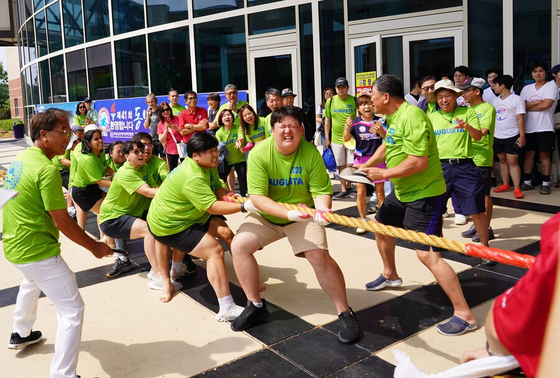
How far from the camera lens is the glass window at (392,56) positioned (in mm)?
9625

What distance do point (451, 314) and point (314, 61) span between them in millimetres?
8023

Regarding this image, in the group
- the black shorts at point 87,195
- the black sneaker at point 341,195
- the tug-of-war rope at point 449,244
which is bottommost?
the black sneaker at point 341,195

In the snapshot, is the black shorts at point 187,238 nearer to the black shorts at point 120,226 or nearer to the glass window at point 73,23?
the black shorts at point 120,226

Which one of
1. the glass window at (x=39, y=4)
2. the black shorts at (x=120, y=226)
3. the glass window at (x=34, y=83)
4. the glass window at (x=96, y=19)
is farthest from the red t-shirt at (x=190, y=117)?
the glass window at (x=34, y=83)

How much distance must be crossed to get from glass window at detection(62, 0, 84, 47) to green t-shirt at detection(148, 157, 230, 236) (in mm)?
15021

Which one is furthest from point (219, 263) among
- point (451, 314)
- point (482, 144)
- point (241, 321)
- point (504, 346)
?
point (482, 144)

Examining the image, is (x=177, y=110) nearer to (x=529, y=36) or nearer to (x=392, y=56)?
(x=392, y=56)

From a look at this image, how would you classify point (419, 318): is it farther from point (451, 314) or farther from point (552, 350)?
point (552, 350)

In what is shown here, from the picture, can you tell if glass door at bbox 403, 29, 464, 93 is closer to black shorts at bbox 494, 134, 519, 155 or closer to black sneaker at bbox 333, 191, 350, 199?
black shorts at bbox 494, 134, 519, 155

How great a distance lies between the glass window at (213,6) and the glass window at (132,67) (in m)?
2.32

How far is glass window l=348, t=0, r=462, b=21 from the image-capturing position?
A: 907 cm

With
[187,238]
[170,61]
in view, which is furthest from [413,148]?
[170,61]

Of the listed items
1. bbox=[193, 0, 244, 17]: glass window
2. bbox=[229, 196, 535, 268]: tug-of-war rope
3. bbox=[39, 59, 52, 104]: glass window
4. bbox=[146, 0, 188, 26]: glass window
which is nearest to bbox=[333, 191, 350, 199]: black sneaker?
bbox=[229, 196, 535, 268]: tug-of-war rope

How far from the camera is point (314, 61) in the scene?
1116cm
